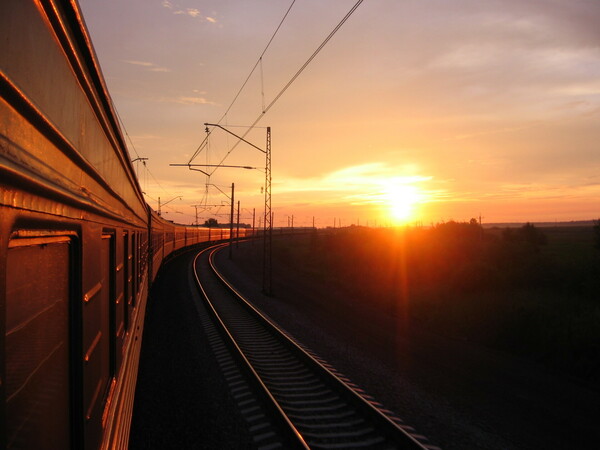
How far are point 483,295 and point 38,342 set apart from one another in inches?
748

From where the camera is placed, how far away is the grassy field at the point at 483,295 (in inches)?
465

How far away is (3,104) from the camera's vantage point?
1.17m

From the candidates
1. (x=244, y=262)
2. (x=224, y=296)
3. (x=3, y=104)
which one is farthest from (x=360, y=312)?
(x=244, y=262)

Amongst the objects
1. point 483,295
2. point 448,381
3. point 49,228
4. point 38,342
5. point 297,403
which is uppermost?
point 49,228

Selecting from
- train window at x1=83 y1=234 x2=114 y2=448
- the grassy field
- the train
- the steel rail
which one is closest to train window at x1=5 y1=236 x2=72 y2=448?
the train

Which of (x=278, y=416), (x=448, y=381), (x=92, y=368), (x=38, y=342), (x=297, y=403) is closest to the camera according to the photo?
(x=38, y=342)

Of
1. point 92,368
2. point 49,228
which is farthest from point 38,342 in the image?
point 92,368

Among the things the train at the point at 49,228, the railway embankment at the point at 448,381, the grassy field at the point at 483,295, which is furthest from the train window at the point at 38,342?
the grassy field at the point at 483,295

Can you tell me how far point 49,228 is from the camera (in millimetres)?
1659

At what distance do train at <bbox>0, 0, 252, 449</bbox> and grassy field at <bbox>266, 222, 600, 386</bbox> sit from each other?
10.8m

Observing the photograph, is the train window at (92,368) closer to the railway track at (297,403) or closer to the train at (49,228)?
the train at (49,228)

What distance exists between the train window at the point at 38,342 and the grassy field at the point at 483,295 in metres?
10.9

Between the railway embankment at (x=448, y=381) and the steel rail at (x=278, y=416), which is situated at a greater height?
the steel rail at (x=278, y=416)

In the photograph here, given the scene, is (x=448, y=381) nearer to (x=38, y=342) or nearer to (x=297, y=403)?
(x=297, y=403)
